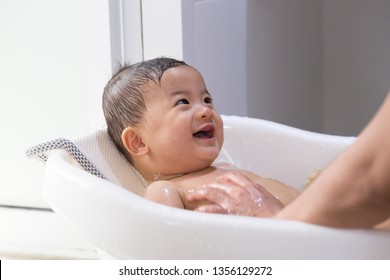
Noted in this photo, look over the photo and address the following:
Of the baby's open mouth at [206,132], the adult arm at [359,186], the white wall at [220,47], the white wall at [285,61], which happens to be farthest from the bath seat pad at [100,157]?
the white wall at [285,61]

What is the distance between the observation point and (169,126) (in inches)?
41.7

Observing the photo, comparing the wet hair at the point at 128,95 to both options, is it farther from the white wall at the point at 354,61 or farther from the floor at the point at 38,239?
the white wall at the point at 354,61

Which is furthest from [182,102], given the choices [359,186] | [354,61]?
[354,61]

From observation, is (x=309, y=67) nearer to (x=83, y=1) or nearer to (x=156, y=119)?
(x=83, y=1)

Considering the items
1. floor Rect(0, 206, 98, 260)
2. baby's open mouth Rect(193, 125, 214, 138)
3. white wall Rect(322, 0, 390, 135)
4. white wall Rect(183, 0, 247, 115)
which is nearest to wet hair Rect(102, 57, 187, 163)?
baby's open mouth Rect(193, 125, 214, 138)

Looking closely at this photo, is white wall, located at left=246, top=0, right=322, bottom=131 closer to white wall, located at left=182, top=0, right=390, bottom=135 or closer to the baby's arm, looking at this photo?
white wall, located at left=182, top=0, right=390, bottom=135

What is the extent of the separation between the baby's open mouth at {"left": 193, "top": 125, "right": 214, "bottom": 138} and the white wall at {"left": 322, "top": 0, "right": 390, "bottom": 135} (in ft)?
3.48

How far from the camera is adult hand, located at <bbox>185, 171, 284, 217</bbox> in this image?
2.89ft

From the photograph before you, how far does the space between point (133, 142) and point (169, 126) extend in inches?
3.4

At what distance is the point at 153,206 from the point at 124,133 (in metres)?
0.44

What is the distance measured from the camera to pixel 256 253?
0.62 meters

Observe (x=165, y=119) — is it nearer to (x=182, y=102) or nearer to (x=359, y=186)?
(x=182, y=102)

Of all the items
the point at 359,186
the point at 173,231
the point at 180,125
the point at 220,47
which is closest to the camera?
the point at 359,186

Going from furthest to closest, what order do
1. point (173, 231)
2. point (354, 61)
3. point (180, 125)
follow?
point (354, 61) → point (180, 125) → point (173, 231)
